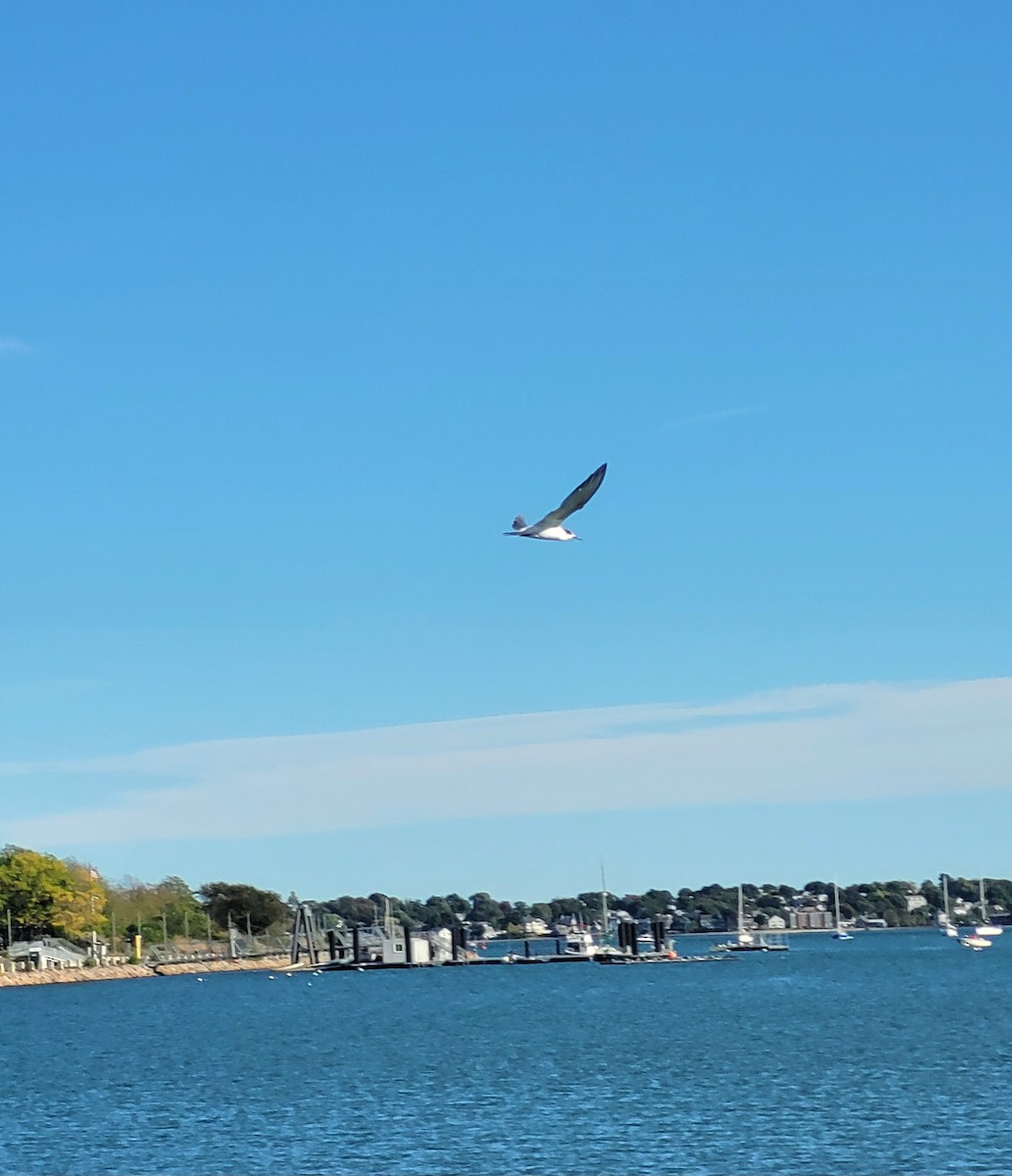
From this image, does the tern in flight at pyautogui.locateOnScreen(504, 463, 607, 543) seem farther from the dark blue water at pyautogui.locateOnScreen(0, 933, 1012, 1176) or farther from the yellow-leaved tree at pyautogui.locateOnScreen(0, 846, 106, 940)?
the yellow-leaved tree at pyautogui.locateOnScreen(0, 846, 106, 940)

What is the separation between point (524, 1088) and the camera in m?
62.6

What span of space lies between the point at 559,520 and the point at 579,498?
0.79 m

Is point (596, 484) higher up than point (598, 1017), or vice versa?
point (596, 484)

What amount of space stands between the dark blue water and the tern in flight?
60.0ft

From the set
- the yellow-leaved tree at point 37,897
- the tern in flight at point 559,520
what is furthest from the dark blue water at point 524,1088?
the yellow-leaved tree at point 37,897

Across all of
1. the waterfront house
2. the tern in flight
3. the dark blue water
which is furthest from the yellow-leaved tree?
the tern in flight

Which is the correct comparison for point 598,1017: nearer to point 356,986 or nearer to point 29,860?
point 356,986

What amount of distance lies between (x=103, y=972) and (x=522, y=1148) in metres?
157

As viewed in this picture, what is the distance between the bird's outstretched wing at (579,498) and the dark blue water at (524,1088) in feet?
60.9

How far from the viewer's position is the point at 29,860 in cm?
19112

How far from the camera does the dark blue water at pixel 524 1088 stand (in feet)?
152

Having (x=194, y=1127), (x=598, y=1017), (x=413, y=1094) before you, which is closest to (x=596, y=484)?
(x=194, y=1127)

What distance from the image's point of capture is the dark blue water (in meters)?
46.2

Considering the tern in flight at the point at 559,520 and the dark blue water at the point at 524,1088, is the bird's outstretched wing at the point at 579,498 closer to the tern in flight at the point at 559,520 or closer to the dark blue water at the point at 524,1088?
the tern in flight at the point at 559,520
